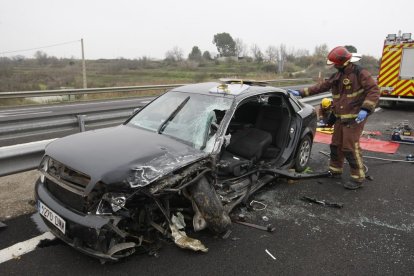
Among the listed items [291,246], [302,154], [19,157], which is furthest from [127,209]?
[302,154]

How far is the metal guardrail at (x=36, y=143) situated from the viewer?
140 inches

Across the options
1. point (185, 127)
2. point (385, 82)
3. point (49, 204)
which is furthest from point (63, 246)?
point (385, 82)

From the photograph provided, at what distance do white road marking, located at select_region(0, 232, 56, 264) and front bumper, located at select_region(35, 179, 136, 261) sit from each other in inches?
18.6

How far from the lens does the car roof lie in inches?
159

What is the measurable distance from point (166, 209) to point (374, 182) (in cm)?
362

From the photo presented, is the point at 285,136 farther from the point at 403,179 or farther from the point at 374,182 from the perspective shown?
the point at 403,179

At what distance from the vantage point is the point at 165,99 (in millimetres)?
4332

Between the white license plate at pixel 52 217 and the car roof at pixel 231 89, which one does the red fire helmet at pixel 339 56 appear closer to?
the car roof at pixel 231 89

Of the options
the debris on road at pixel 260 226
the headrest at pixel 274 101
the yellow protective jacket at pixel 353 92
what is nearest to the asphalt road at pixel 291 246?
the debris on road at pixel 260 226

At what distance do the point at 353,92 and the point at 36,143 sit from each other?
4.29m

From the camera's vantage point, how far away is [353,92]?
4832 mm

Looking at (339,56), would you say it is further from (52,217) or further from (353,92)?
(52,217)

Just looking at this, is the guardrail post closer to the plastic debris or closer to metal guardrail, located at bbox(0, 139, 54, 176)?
metal guardrail, located at bbox(0, 139, 54, 176)

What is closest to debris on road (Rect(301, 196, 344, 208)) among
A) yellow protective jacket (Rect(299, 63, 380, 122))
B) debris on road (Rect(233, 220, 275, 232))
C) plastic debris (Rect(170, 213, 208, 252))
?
debris on road (Rect(233, 220, 275, 232))
